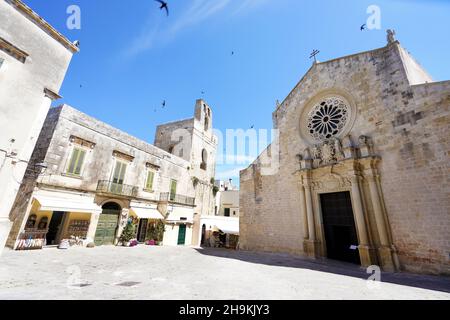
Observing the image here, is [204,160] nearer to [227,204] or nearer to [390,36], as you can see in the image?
[227,204]

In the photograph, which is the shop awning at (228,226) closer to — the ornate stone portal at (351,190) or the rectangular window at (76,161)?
the ornate stone portal at (351,190)

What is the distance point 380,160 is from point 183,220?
16420 mm

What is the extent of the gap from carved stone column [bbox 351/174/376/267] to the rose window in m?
3.15

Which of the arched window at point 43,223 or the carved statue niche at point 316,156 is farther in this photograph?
the arched window at point 43,223

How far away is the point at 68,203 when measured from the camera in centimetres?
1183

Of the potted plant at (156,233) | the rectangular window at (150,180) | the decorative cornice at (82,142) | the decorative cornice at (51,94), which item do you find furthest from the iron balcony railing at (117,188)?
the decorative cornice at (51,94)

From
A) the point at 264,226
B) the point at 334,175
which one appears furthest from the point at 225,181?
the point at 334,175

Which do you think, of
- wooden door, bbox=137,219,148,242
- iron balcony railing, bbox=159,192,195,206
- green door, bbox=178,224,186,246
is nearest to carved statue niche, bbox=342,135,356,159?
iron balcony railing, bbox=159,192,195,206

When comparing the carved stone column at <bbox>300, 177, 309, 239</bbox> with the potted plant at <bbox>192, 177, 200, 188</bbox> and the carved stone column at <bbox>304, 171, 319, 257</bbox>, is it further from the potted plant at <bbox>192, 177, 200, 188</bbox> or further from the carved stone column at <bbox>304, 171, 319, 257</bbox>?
the potted plant at <bbox>192, 177, 200, 188</bbox>

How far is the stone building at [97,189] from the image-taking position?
36.7 feet

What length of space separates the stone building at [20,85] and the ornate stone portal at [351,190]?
477 inches

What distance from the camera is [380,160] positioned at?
945 cm

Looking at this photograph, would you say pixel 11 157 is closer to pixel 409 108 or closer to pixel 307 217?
pixel 307 217

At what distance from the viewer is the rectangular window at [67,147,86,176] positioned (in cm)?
1261
